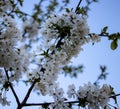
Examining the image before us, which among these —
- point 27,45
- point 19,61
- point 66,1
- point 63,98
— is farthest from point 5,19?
point 66,1

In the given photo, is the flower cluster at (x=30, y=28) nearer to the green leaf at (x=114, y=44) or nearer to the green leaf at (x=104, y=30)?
the green leaf at (x=104, y=30)

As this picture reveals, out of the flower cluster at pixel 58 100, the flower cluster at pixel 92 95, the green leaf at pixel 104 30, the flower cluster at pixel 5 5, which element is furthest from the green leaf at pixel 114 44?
the flower cluster at pixel 5 5

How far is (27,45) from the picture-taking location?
603 centimetres

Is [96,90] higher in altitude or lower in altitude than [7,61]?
lower

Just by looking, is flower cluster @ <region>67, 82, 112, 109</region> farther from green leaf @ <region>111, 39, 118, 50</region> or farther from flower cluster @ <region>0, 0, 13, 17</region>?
flower cluster @ <region>0, 0, 13, 17</region>

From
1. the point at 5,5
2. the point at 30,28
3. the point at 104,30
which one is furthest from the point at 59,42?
the point at 30,28

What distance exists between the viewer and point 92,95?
3748mm

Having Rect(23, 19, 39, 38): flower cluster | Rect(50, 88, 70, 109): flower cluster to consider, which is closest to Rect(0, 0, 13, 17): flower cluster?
Rect(23, 19, 39, 38): flower cluster

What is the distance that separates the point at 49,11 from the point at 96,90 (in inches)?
116

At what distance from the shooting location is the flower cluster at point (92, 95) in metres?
3.72

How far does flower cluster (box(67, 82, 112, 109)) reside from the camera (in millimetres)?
3719

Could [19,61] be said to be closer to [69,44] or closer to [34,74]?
[34,74]

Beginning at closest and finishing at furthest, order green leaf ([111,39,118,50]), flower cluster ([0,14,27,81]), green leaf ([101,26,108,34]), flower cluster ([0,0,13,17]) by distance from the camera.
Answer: flower cluster ([0,14,27,81])
green leaf ([111,39,118,50])
green leaf ([101,26,108,34])
flower cluster ([0,0,13,17])

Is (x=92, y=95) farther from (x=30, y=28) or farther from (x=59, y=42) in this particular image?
(x=30, y=28)
